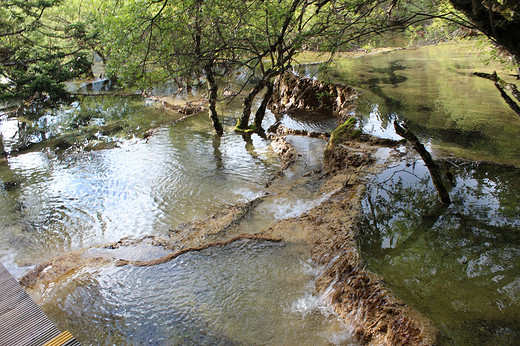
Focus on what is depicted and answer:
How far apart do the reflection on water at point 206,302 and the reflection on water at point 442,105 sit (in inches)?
222

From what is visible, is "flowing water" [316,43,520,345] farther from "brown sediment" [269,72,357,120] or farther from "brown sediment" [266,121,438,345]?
"brown sediment" [269,72,357,120]

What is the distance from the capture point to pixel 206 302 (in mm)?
4648

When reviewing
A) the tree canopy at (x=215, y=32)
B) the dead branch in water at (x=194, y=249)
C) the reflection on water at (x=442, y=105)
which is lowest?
the dead branch in water at (x=194, y=249)

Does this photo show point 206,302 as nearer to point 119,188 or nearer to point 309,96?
point 119,188

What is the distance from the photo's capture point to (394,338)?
3432 millimetres

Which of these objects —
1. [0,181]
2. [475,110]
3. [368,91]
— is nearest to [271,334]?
[0,181]

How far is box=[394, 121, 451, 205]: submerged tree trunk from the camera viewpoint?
5086 mm

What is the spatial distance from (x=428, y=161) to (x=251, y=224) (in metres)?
3.45

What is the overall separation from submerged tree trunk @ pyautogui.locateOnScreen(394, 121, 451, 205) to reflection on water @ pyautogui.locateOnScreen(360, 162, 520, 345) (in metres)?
0.19

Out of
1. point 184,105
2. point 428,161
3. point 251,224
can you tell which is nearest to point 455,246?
point 428,161

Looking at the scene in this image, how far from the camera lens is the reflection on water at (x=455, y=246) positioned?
140 inches

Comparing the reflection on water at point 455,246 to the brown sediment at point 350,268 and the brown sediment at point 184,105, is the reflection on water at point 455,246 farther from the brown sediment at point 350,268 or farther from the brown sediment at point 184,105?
the brown sediment at point 184,105

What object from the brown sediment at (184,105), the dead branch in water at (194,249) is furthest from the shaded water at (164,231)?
the brown sediment at (184,105)

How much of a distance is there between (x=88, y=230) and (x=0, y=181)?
5.61 metres
